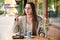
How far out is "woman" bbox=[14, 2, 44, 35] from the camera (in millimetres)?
2568

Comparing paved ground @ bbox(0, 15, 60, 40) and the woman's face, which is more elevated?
the woman's face

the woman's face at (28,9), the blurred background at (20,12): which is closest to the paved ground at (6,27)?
the blurred background at (20,12)

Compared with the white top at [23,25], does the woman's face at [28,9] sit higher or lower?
higher

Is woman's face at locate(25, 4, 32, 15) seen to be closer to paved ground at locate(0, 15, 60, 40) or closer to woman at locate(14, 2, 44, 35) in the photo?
woman at locate(14, 2, 44, 35)

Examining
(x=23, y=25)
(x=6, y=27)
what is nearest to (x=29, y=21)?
Answer: (x=23, y=25)

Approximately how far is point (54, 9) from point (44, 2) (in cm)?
17

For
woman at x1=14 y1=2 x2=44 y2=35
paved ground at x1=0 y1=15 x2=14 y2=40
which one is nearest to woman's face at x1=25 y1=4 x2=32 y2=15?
woman at x1=14 y1=2 x2=44 y2=35

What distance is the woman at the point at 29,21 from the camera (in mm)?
2568

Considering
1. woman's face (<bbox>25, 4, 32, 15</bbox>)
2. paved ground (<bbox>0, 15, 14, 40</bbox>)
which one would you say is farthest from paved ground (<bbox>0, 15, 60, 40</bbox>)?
woman's face (<bbox>25, 4, 32, 15</bbox>)

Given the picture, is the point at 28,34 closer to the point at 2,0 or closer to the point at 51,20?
the point at 51,20

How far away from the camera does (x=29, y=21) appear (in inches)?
103

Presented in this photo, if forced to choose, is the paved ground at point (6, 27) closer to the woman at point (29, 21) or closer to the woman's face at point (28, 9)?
the woman at point (29, 21)

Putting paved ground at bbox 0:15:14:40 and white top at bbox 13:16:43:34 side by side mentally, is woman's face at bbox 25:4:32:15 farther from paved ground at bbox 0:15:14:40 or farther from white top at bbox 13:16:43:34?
paved ground at bbox 0:15:14:40

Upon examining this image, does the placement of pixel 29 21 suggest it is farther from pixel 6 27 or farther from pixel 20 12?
pixel 6 27
